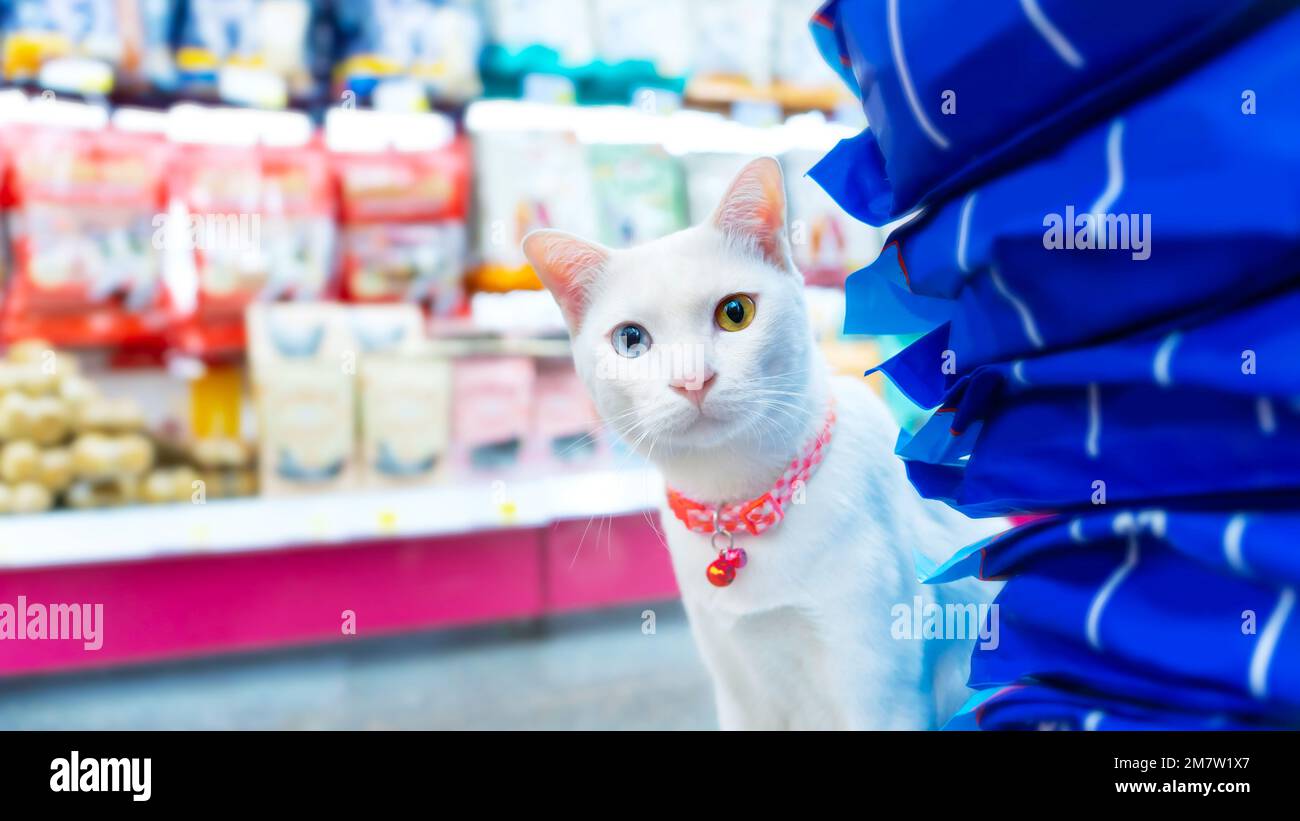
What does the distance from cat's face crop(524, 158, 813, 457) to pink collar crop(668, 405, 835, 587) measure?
26 millimetres

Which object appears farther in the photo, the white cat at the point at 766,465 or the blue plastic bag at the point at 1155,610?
the white cat at the point at 766,465

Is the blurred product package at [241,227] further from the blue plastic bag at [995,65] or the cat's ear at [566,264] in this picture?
the blue plastic bag at [995,65]

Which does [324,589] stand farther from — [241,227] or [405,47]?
[405,47]

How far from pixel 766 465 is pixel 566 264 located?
0.19 m

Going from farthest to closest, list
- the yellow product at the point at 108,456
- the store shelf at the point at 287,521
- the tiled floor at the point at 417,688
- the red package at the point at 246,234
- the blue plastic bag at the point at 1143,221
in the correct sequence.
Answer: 1. the red package at the point at 246,234
2. the yellow product at the point at 108,456
3. the store shelf at the point at 287,521
4. the tiled floor at the point at 417,688
5. the blue plastic bag at the point at 1143,221

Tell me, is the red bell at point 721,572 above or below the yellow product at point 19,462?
below

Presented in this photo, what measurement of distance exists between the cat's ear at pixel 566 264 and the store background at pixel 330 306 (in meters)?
0.78

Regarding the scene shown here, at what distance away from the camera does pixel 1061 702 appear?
17.7 inches

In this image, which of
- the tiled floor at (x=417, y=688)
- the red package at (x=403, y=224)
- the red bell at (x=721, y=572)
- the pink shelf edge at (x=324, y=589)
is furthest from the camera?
the red package at (x=403, y=224)

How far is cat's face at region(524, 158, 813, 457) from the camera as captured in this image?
59 centimetres

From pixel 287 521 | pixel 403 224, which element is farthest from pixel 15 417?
pixel 403 224

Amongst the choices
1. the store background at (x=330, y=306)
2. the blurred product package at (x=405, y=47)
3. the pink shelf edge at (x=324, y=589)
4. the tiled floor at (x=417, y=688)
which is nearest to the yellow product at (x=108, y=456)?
the store background at (x=330, y=306)

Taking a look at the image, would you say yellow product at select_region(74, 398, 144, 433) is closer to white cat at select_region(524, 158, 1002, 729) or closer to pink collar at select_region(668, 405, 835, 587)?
white cat at select_region(524, 158, 1002, 729)

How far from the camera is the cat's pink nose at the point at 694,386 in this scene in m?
0.59
